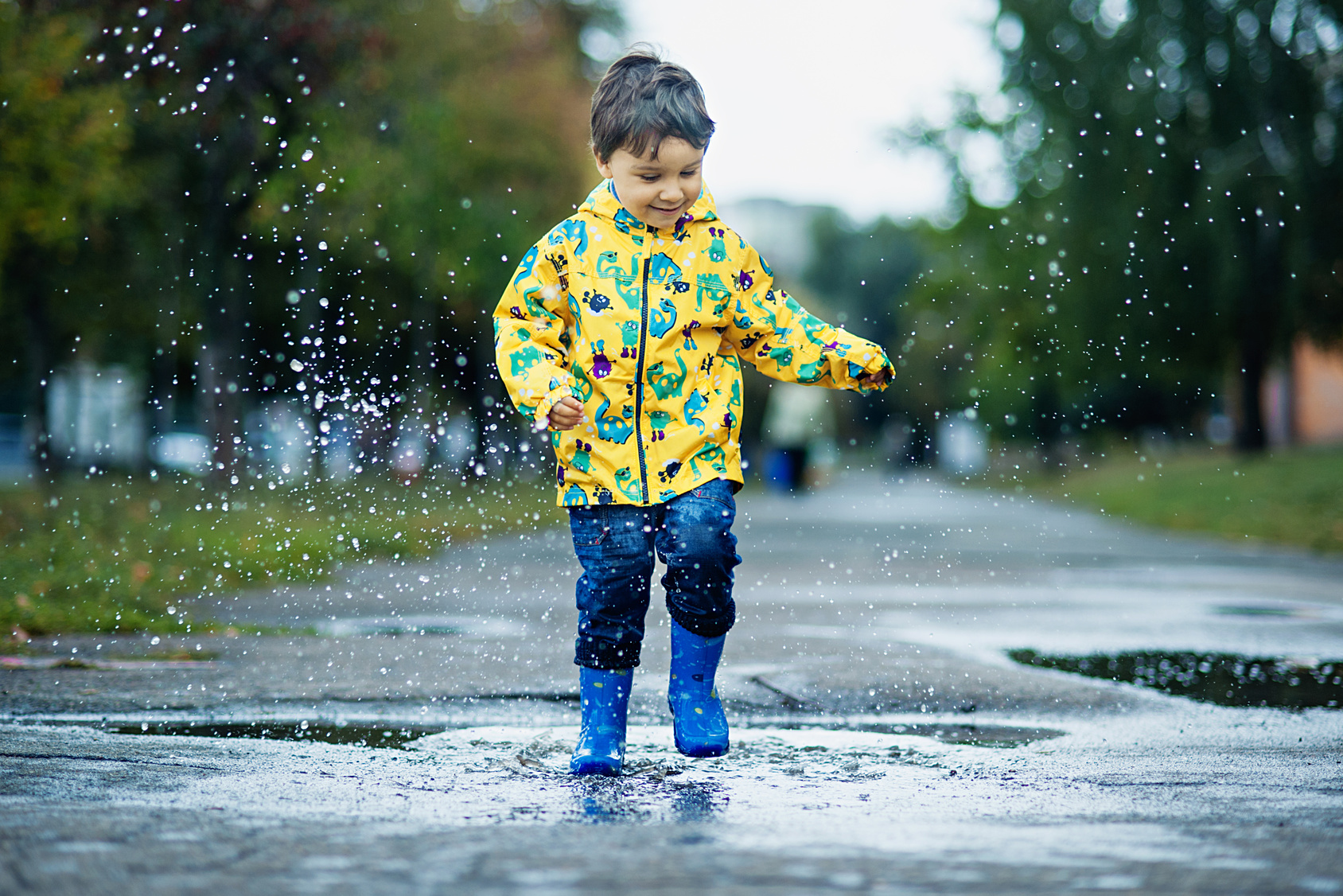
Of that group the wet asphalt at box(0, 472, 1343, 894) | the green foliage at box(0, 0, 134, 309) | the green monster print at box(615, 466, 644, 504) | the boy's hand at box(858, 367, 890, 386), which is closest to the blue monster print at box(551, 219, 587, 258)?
the green monster print at box(615, 466, 644, 504)

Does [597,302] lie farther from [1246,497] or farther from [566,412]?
[1246,497]

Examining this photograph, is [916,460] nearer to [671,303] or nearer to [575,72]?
[575,72]

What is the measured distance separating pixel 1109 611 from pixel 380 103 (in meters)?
14.5

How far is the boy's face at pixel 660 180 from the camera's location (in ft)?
12.6

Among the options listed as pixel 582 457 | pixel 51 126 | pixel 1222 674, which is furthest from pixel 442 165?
→ pixel 582 457

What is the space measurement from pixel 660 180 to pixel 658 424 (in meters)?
0.60

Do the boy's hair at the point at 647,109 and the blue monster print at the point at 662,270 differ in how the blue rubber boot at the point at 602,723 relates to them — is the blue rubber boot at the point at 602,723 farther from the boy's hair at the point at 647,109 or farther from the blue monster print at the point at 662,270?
the boy's hair at the point at 647,109

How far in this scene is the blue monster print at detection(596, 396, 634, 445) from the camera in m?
3.85

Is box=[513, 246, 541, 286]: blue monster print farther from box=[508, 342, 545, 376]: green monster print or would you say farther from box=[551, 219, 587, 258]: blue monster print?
box=[508, 342, 545, 376]: green monster print

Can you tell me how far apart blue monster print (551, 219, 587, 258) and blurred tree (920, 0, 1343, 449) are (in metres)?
15.8

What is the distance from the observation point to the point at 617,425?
12.6 feet

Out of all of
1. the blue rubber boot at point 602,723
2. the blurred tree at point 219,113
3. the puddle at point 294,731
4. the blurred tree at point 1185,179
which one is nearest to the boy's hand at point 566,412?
the blue rubber boot at point 602,723

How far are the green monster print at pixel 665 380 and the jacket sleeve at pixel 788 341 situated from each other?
23 centimetres

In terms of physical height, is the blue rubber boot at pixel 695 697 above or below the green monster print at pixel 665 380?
below
